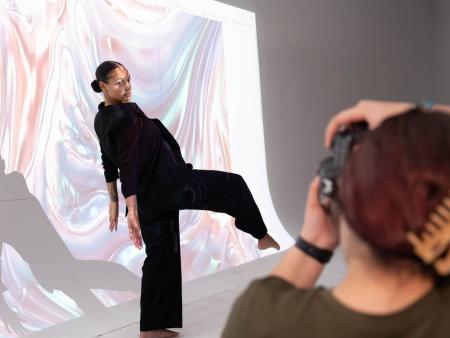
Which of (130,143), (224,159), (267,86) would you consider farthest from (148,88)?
(267,86)

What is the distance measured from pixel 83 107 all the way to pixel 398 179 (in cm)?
293

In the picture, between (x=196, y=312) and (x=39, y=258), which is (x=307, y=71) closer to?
(x=196, y=312)

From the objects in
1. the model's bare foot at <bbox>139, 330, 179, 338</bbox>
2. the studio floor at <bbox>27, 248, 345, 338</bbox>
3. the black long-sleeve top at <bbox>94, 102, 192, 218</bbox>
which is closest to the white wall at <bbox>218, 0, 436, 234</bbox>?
the studio floor at <bbox>27, 248, 345, 338</bbox>

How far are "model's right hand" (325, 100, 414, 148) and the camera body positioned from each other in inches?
0.7

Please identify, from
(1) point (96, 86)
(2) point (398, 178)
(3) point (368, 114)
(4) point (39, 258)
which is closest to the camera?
(2) point (398, 178)

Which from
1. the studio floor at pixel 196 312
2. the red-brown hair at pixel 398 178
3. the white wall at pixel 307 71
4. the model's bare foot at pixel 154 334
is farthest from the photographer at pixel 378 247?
the white wall at pixel 307 71

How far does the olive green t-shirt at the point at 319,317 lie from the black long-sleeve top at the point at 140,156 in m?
1.98

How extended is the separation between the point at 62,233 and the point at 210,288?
1105 mm

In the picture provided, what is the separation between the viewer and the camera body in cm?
67

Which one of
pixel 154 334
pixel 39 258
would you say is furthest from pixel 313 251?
pixel 39 258

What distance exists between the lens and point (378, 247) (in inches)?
25.5

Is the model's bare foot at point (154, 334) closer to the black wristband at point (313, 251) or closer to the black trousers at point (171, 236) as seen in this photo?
the black trousers at point (171, 236)

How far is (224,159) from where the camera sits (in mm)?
4387

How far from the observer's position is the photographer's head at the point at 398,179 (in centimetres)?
60
